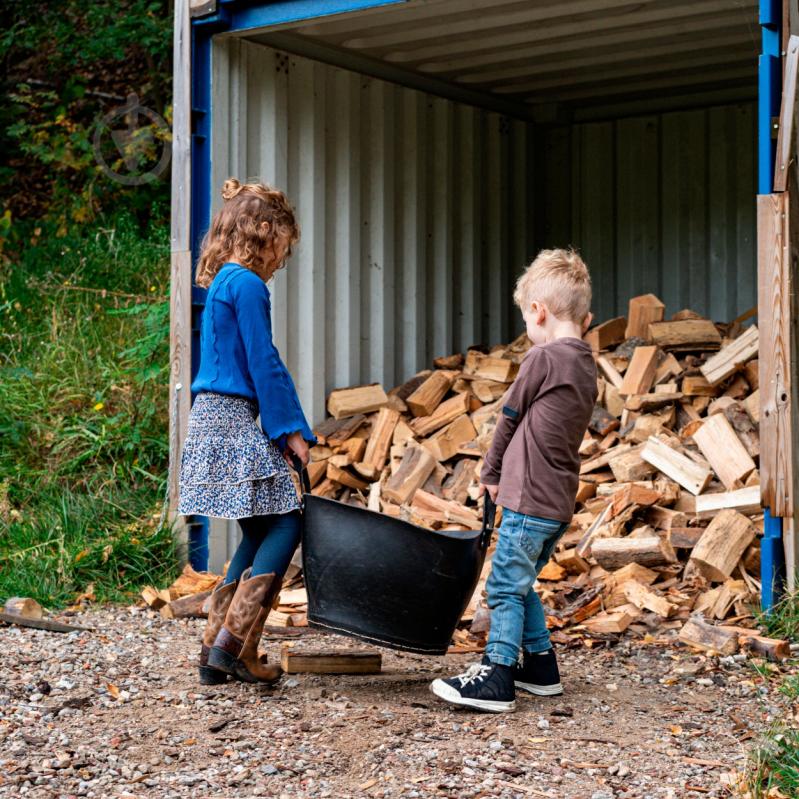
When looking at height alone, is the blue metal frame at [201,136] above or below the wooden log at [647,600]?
above

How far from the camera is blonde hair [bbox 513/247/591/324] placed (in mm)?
3951

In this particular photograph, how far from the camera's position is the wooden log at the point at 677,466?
5.90 meters

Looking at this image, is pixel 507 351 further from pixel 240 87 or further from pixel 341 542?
pixel 341 542

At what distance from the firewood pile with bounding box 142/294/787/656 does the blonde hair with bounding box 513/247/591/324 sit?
67.3 inches

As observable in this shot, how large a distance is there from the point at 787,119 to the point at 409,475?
2.90m

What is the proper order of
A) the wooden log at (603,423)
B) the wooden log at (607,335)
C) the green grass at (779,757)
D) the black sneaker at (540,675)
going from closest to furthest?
the green grass at (779,757) < the black sneaker at (540,675) < the wooden log at (603,423) < the wooden log at (607,335)

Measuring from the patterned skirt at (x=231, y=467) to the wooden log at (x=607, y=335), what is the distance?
12.0ft

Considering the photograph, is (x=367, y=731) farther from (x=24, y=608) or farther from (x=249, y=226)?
(x=24, y=608)

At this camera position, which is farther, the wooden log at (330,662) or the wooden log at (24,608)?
the wooden log at (24,608)

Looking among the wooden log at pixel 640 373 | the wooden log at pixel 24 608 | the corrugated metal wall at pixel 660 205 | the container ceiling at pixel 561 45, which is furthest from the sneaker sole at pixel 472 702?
the corrugated metal wall at pixel 660 205

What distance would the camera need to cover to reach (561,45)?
753 centimetres

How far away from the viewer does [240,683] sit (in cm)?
433

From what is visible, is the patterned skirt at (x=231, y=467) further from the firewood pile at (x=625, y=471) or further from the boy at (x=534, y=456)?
the firewood pile at (x=625, y=471)

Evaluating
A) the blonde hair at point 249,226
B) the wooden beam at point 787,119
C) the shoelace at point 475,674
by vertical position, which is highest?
the wooden beam at point 787,119
